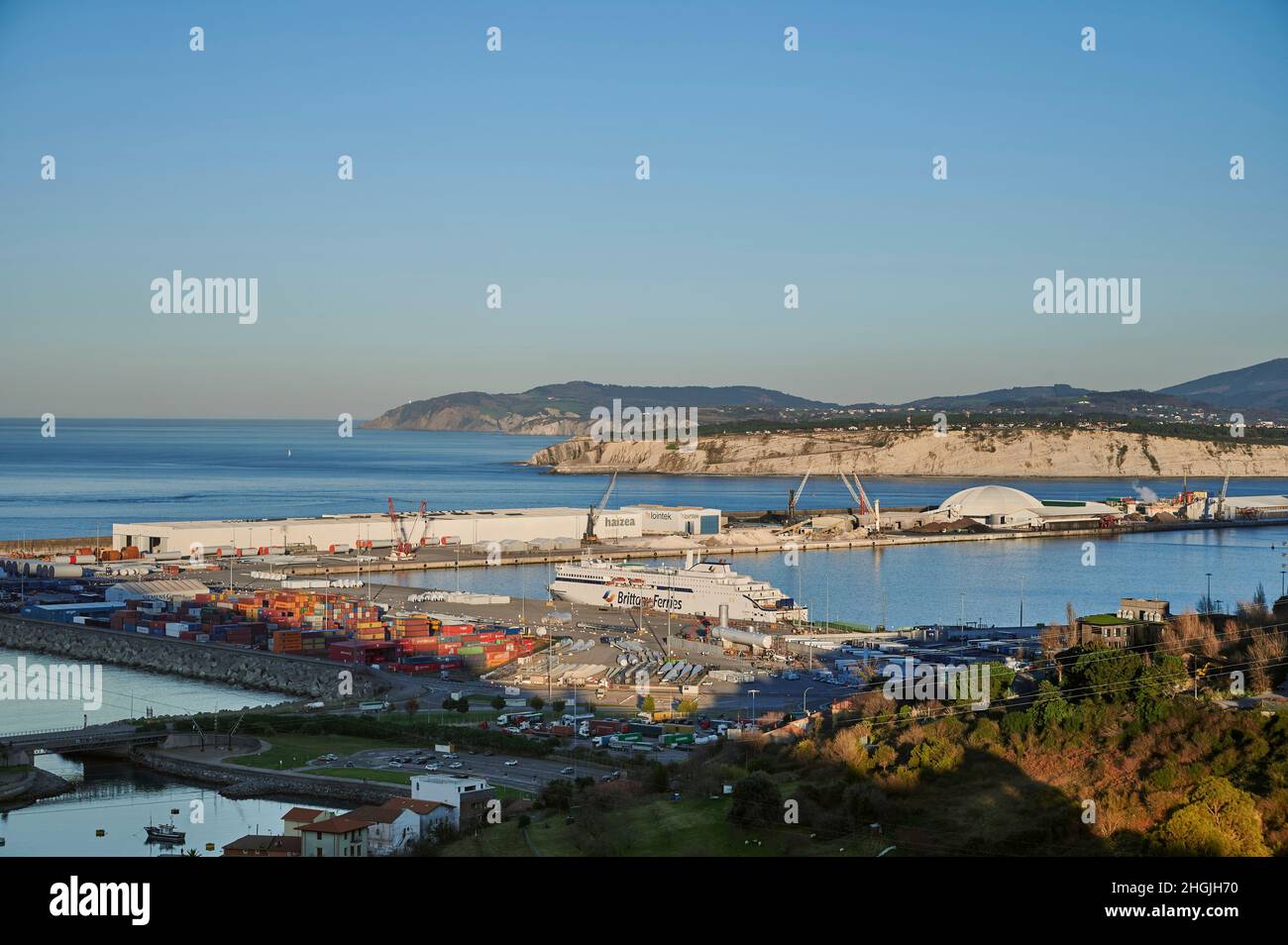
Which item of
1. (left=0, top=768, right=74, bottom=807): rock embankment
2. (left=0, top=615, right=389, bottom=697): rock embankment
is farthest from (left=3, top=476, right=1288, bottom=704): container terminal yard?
(left=0, top=768, right=74, bottom=807): rock embankment

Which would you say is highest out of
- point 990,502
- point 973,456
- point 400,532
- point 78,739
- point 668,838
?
point 973,456

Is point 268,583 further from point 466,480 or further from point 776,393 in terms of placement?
point 776,393

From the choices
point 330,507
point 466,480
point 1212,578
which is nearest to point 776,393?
point 466,480

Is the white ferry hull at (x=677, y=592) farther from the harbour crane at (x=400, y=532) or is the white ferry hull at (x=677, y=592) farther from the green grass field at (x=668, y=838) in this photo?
the green grass field at (x=668, y=838)

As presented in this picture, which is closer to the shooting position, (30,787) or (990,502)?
(30,787)

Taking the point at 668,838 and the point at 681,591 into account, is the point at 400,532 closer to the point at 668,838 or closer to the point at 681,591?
the point at 681,591

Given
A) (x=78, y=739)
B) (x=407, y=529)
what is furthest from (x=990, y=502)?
(x=78, y=739)

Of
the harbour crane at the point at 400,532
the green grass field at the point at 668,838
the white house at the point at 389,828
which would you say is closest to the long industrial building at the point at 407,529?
the harbour crane at the point at 400,532
